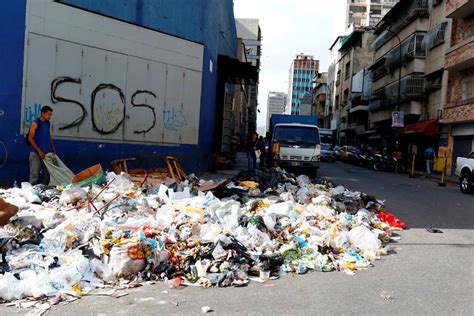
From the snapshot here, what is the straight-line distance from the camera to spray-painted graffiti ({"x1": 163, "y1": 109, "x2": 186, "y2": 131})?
13.9 m

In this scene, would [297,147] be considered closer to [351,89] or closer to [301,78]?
[351,89]

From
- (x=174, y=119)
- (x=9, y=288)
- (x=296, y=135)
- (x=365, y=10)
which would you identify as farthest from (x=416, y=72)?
(x=365, y=10)

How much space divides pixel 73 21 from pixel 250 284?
8546mm

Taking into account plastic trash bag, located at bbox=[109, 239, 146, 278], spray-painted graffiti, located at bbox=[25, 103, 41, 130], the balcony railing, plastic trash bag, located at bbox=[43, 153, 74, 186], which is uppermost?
the balcony railing

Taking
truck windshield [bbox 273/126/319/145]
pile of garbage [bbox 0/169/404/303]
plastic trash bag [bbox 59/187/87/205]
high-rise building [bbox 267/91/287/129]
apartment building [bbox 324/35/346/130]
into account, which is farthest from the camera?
high-rise building [bbox 267/91/287/129]

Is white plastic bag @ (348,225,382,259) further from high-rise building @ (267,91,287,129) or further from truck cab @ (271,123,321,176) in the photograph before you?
high-rise building @ (267,91,287,129)

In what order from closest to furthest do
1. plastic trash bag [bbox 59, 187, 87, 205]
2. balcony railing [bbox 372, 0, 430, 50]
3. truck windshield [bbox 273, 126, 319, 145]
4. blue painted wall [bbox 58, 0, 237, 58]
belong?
plastic trash bag [bbox 59, 187, 87, 205] < blue painted wall [bbox 58, 0, 237, 58] < truck windshield [bbox 273, 126, 319, 145] < balcony railing [bbox 372, 0, 430, 50]

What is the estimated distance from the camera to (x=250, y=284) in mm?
5266

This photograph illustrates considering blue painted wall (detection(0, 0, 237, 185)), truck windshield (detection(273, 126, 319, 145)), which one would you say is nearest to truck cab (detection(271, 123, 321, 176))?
truck windshield (detection(273, 126, 319, 145))

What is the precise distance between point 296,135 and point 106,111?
338 inches

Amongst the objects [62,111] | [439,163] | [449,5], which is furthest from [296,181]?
[449,5]

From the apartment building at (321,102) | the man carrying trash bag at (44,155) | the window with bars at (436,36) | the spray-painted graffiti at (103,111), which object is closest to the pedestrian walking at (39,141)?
the man carrying trash bag at (44,155)

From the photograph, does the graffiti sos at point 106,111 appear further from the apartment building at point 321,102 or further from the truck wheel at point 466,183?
the apartment building at point 321,102

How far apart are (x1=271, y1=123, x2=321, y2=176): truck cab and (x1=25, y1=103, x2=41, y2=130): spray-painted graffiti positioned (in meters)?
9.60
